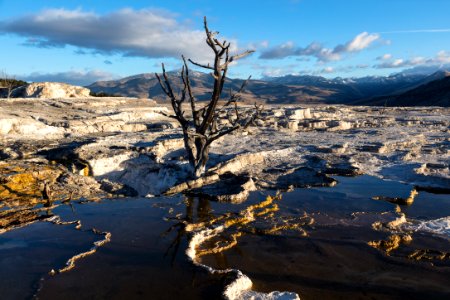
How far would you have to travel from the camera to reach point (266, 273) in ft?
16.7

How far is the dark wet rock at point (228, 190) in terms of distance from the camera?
28.2 feet

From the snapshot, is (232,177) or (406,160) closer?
(232,177)

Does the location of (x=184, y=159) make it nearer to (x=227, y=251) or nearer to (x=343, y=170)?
(x=343, y=170)

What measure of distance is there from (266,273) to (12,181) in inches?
294

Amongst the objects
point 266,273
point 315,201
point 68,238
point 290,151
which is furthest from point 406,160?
point 68,238

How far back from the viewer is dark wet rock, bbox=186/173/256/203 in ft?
28.2

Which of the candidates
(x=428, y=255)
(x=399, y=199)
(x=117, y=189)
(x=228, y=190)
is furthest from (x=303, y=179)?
(x=117, y=189)

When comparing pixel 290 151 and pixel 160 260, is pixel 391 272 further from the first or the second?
pixel 290 151

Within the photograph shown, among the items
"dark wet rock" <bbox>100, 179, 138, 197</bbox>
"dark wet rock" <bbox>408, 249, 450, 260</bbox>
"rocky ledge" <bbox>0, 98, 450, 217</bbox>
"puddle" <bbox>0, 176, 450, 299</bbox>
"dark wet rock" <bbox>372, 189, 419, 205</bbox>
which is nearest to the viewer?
"puddle" <bbox>0, 176, 450, 299</bbox>

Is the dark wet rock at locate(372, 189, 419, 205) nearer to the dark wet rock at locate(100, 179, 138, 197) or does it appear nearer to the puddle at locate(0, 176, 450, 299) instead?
the puddle at locate(0, 176, 450, 299)

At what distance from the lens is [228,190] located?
9156 mm

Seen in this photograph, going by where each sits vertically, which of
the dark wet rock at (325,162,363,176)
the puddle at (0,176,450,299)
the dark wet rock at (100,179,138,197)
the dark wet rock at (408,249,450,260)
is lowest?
the dark wet rock at (100,179,138,197)

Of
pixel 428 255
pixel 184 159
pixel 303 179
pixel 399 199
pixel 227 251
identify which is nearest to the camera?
pixel 428 255

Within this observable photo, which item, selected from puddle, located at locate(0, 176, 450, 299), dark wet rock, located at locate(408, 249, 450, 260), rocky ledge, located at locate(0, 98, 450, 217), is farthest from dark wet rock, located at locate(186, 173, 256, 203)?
dark wet rock, located at locate(408, 249, 450, 260)
